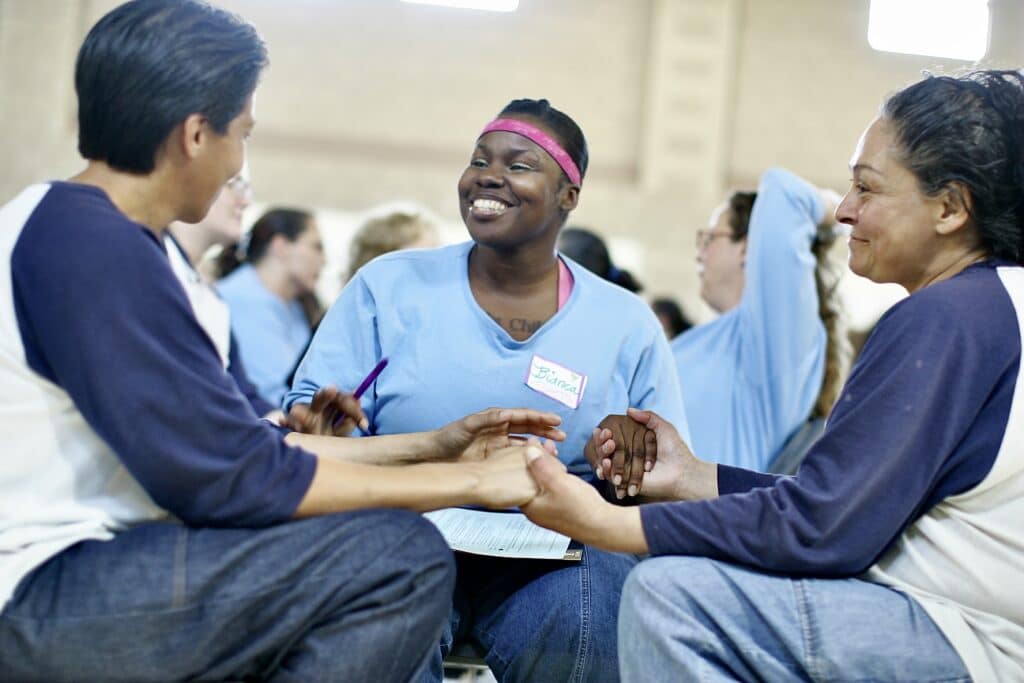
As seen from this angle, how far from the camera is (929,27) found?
923cm

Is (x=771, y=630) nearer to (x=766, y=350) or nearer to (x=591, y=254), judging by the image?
(x=766, y=350)

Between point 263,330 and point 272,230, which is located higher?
point 272,230

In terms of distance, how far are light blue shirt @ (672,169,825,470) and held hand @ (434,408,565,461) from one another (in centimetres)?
127

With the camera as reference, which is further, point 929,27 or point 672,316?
point 929,27

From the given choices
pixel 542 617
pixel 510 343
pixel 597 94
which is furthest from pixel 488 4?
pixel 542 617

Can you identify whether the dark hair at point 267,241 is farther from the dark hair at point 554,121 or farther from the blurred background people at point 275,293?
the dark hair at point 554,121

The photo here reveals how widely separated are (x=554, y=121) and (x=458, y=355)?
644mm

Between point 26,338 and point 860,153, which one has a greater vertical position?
point 860,153

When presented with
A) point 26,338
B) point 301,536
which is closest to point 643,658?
point 301,536

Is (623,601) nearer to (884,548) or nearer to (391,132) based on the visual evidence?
(884,548)

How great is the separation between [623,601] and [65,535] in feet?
2.87

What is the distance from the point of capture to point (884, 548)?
74.1 inches

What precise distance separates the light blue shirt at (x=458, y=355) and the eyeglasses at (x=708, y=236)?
145 cm

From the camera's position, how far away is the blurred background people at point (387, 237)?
491 centimetres
